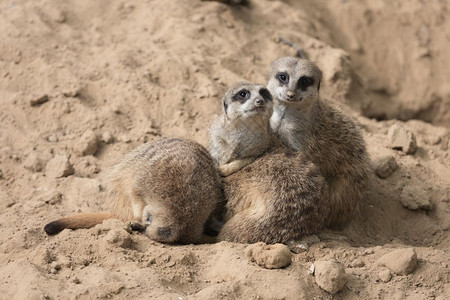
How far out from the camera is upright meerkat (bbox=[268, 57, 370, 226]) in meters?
3.71

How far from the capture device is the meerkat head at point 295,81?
366 centimetres

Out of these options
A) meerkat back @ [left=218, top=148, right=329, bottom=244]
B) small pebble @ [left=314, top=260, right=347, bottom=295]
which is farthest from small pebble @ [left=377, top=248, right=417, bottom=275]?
meerkat back @ [left=218, top=148, right=329, bottom=244]

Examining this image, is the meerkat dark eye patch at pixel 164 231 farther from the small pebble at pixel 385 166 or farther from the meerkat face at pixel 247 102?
the small pebble at pixel 385 166

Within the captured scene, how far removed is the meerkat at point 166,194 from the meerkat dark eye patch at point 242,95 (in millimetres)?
325

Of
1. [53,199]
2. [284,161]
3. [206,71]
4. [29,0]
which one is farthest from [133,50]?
[284,161]

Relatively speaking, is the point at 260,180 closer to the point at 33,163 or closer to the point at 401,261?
the point at 401,261

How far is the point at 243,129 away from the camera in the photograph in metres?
3.44

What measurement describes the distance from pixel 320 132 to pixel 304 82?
318 millimetres

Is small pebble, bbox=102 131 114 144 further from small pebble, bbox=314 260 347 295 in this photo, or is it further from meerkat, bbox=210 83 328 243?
small pebble, bbox=314 260 347 295

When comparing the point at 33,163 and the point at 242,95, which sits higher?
the point at 242,95

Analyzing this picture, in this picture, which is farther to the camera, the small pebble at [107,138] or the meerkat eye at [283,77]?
the small pebble at [107,138]

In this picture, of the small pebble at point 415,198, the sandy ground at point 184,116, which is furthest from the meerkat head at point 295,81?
the small pebble at point 415,198

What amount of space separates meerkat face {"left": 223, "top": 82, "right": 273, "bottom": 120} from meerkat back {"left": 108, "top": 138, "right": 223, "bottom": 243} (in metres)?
0.27

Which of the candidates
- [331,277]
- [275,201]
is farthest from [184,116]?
[331,277]
